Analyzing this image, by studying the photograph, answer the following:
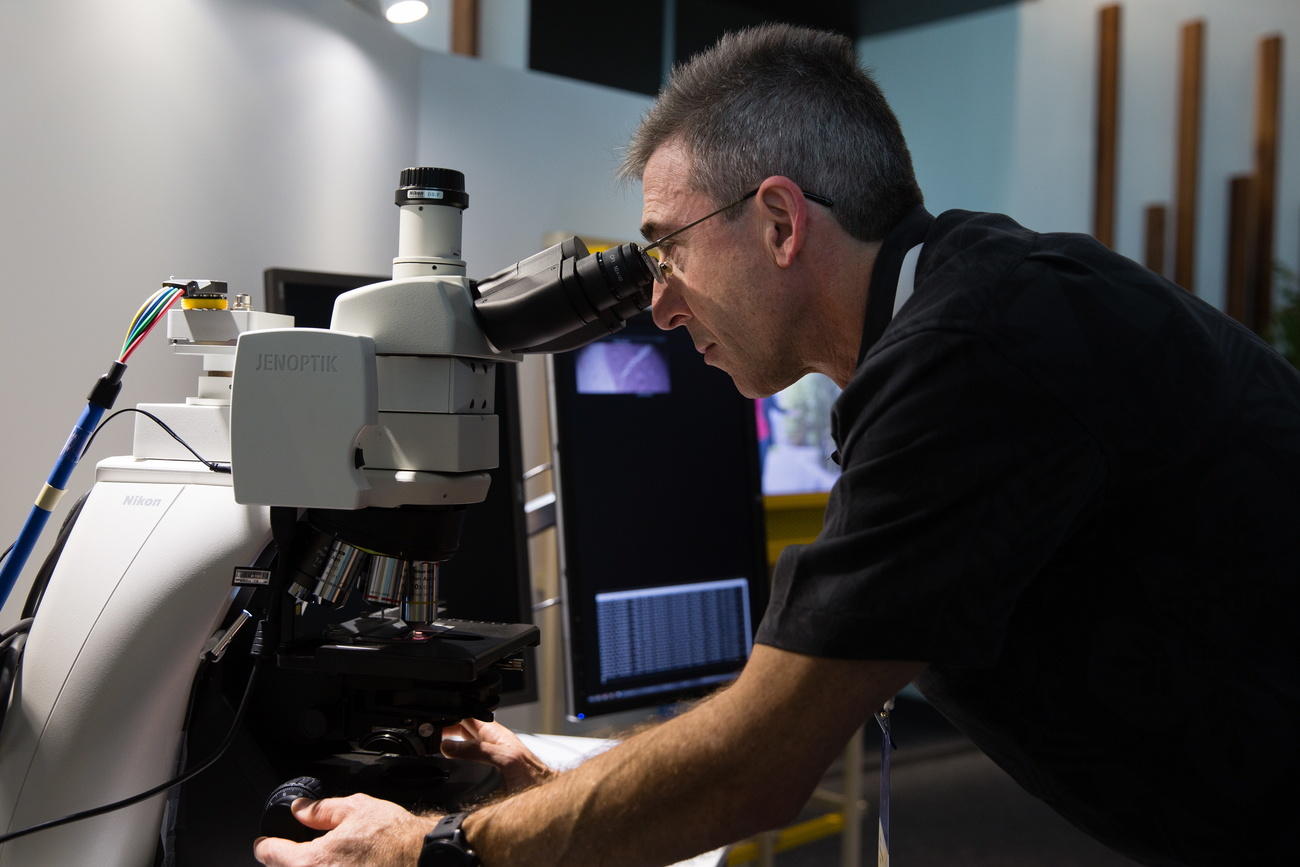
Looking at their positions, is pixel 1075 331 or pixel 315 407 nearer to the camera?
pixel 1075 331

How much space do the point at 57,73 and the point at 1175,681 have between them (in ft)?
5.42

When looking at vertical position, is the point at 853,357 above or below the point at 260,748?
above

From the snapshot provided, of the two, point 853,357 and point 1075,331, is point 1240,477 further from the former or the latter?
point 853,357

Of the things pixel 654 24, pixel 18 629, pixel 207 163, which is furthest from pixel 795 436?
pixel 18 629

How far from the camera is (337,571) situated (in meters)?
1.06

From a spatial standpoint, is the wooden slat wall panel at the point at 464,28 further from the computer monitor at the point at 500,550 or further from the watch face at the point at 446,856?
the watch face at the point at 446,856

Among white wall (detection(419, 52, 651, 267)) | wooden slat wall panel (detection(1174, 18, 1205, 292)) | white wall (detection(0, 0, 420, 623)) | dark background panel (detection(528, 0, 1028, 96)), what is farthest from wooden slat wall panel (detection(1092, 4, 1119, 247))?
white wall (detection(0, 0, 420, 623))

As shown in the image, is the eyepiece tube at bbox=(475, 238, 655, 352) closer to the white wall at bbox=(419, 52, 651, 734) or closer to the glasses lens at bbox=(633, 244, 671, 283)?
the glasses lens at bbox=(633, 244, 671, 283)

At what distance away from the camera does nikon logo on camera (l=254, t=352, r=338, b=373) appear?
992 millimetres

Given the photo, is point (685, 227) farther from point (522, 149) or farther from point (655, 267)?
point (522, 149)

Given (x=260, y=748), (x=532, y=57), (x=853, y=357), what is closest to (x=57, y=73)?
(x=260, y=748)

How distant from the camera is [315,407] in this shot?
1.00 meters

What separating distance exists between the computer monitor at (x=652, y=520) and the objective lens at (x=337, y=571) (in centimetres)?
129

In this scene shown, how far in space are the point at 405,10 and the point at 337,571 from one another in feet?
4.63
